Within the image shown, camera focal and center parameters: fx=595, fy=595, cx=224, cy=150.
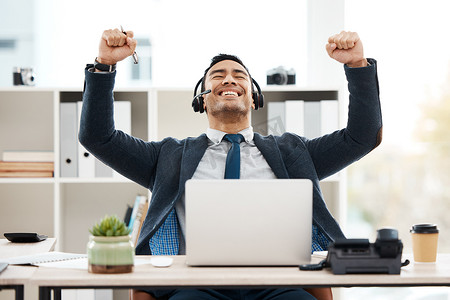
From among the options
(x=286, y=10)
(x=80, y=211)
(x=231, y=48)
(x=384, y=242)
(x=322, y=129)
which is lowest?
(x=80, y=211)

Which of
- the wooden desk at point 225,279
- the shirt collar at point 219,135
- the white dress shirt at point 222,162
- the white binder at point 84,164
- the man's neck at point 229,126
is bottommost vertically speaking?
the wooden desk at point 225,279

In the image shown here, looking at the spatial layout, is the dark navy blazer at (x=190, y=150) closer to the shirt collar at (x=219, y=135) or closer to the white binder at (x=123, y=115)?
the shirt collar at (x=219, y=135)

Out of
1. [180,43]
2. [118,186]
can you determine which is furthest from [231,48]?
[118,186]

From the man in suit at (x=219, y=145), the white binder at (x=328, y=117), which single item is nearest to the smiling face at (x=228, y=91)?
the man in suit at (x=219, y=145)

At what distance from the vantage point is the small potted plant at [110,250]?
143cm

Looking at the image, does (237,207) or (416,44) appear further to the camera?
(416,44)

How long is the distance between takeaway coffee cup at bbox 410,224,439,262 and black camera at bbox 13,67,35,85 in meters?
2.43

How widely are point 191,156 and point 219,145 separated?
17 centimetres

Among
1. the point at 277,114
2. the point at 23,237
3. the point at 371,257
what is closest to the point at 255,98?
the point at 277,114

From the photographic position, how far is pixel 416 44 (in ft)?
12.2

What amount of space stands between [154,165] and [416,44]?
84.1 inches

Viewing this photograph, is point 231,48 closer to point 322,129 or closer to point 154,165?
point 322,129

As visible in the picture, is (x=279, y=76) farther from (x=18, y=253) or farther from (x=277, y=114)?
(x=18, y=253)

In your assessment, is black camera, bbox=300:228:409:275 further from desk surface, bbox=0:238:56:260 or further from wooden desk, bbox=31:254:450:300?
desk surface, bbox=0:238:56:260
